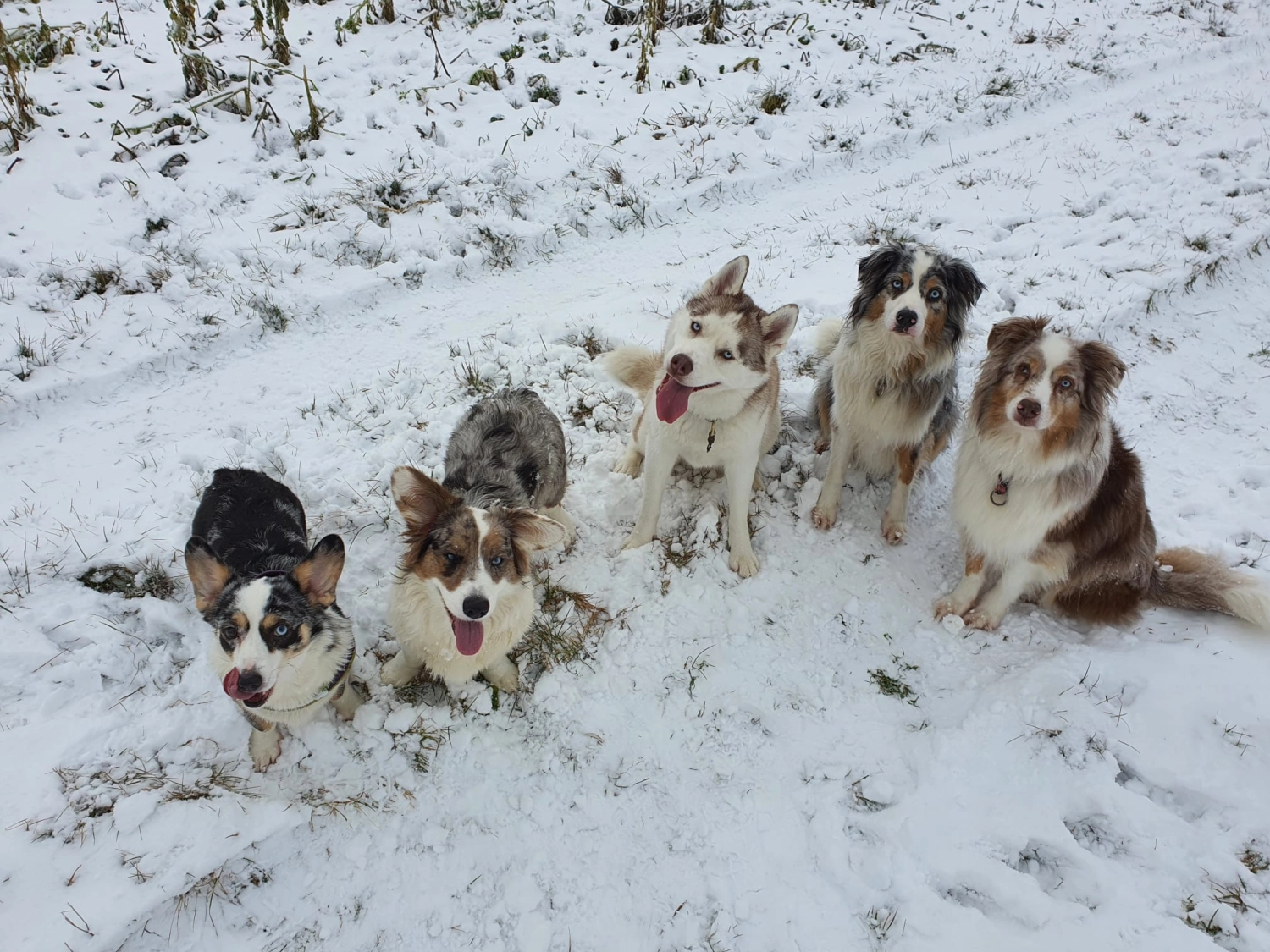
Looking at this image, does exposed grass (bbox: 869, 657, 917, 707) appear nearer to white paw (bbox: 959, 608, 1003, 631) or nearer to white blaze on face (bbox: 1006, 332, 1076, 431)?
white paw (bbox: 959, 608, 1003, 631)

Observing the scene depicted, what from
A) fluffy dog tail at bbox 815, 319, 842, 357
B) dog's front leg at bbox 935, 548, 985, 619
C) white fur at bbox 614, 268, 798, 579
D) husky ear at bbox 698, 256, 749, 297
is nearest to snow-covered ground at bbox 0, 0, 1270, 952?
dog's front leg at bbox 935, 548, 985, 619

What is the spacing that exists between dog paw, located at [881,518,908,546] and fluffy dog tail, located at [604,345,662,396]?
205 cm

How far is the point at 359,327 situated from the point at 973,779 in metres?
6.10

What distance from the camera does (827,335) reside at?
5.15 m

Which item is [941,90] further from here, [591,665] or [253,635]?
[253,635]

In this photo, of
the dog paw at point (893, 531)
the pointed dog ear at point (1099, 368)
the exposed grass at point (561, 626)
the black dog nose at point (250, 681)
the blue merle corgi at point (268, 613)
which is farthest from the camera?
the dog paw at point (893, 531)

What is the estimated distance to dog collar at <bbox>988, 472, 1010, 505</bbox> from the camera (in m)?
3.77

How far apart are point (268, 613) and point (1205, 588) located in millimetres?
5292

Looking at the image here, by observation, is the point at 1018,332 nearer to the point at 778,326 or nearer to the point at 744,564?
the point at 778,326

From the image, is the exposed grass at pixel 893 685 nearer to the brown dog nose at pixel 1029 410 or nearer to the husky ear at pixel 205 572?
the brown dog nose at pixel 1029 410

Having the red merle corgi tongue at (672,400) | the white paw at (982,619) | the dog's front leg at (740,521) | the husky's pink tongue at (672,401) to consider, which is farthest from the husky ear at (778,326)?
the white paw at (982,619)

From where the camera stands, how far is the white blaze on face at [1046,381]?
3303 mm

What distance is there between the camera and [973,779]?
331 centimetres

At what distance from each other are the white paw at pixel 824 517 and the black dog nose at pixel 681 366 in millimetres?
1761
